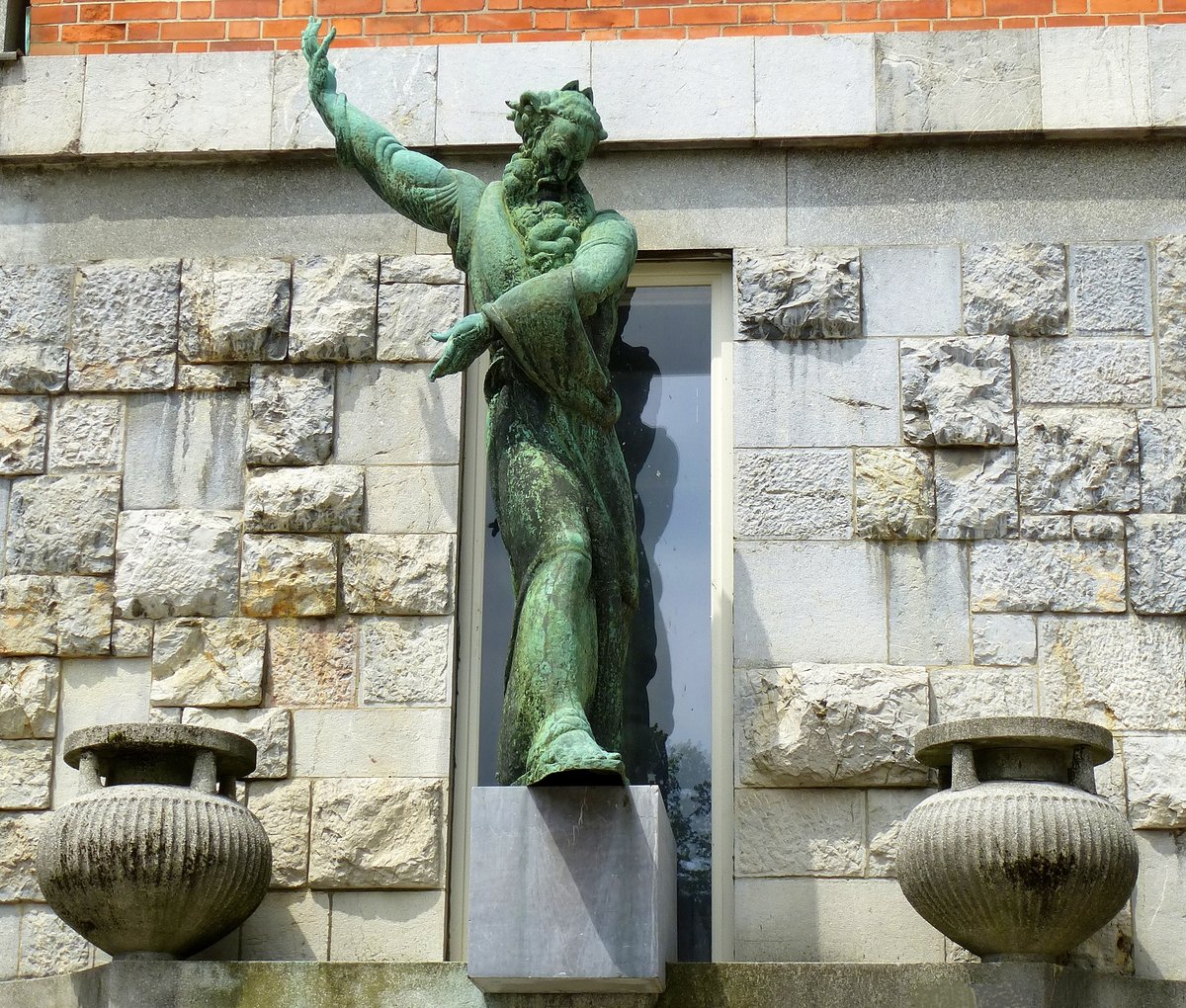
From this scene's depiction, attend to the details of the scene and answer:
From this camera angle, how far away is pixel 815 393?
7402 mm

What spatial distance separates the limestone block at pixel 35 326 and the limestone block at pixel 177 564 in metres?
0.64

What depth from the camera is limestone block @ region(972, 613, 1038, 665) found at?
704 centimetres

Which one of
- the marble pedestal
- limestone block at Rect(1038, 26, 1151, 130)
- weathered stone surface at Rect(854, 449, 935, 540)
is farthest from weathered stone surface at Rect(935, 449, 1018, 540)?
the marble pedestal

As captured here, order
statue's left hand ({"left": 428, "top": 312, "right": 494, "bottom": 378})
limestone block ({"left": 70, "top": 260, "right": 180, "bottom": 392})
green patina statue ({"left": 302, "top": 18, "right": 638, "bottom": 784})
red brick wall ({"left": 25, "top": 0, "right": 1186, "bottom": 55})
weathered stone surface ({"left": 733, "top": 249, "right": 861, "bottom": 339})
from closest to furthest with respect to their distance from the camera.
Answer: green patina statue ({"left": 302, "top": 18, "right": 638, "bottom": 784}) → statue's left hand ({"left": 428, "top": 312, "right": 494, "bottom": 378}) → weathered stone surface ({"left": 733, "top": 249, "right": 861, "bottom": 339}) → limestone block ({"left": 70, "top": 260, "right": 180, "bottom": 392}) → red brick wall ({"left": 25, "top": 0, "right": 1186, "bottom": 55})

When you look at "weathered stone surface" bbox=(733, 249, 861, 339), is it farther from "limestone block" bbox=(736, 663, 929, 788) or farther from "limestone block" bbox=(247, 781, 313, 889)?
"limestone block" bbox=(247, 781, 313, 889)

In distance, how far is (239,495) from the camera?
24.3ft

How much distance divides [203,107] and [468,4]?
105 centimetres

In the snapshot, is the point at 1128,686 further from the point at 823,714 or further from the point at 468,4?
the point at 468,4

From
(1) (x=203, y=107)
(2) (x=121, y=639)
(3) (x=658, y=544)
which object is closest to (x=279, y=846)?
(2) (x=121, y=639)

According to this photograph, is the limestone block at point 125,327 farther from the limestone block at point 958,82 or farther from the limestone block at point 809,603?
the limestone block at point 958,82

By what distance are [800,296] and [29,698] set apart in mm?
2942

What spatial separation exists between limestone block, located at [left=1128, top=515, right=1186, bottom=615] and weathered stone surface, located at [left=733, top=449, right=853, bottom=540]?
3.06 feet

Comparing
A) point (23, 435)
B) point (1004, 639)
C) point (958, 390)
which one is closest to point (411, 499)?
point (23, 435)

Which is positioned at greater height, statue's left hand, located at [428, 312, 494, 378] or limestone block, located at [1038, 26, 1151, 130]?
limestone block, located at [1038, 26, 1151, 130]
